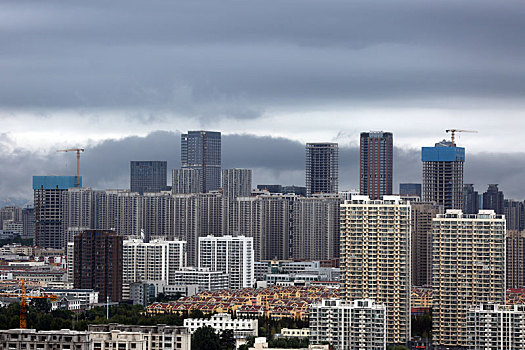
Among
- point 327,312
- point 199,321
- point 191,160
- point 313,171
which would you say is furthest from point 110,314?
point 191,160

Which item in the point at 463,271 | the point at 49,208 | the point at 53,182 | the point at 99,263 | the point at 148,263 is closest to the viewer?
the point at 463,271

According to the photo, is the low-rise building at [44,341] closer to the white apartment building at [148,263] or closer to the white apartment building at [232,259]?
the white apartment building at [148,263]

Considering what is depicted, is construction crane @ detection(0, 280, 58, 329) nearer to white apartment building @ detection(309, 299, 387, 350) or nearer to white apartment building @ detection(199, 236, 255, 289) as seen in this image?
white apartment building @ detection(309, 299, 387, 350)

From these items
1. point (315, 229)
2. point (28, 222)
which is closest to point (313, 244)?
point (315, 229)

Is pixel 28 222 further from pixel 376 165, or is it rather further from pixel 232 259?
pixel 232 259

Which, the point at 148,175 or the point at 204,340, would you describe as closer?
the point at 204,340

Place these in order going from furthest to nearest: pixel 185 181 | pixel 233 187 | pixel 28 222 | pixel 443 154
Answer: pixel 28 222 → pixel 185 181 → pixel 233 187 → pixel 443 154

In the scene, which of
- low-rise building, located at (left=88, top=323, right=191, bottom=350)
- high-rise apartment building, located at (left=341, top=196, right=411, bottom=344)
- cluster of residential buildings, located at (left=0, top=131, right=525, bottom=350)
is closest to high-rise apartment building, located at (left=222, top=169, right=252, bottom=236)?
cluster of residential buildings, located at (left=0, top=131, right=525, bottom=350)
